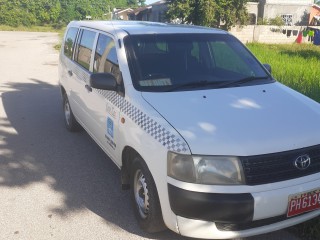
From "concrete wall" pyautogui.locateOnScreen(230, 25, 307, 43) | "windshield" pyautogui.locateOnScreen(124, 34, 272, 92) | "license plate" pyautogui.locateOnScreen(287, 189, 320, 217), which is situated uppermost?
"windshield" pyautogui.locateOnScreen(124, 34, 272, 92)

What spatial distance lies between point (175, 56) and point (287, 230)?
6.68 feet

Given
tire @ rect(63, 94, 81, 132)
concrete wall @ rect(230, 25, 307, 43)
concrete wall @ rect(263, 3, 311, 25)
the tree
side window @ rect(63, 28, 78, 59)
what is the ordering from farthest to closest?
1. concrete wall @ rect(263, 3, 311, 25)
2. concrete wall @ rect(230, 25, 307, 43)
3. the tree
4. tire @ rect(63, 94, 81, 132)
5. side window @ rect(63, 28, 78, 59)

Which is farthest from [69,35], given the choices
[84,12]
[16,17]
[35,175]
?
[84,12]

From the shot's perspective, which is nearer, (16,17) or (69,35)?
(69,35)

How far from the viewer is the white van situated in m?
2.66

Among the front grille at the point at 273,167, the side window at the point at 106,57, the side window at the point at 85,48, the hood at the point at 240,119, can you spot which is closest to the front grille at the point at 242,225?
the front grille at the point at 273,167

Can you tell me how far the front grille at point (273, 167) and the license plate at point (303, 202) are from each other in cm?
15

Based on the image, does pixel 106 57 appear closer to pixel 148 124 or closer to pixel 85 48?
pixel 85 48

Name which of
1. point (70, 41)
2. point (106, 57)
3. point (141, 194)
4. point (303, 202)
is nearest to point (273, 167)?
point (303, 202)

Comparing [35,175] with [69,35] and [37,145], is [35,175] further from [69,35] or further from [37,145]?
[69,35]

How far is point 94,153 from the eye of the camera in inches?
210

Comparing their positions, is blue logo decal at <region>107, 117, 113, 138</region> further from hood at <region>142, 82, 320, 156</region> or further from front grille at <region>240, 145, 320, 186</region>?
front grille at <region>240, 145, 320, 186</region>

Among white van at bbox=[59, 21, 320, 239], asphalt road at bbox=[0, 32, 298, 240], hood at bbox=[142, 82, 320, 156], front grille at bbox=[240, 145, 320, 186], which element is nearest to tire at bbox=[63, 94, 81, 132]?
asphalt road at bbox=[0, 32, 298, 240]

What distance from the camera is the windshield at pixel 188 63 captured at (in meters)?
3.67
